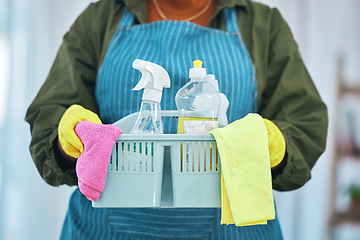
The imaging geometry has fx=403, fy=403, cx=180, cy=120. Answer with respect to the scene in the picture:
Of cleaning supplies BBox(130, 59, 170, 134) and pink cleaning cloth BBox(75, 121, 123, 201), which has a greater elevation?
cleaning supplies BBox(130, 59, 170, 134)

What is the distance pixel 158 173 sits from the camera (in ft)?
2.29

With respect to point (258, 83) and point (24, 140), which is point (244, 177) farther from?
point (24, 140)

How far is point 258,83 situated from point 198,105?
0.33 meters

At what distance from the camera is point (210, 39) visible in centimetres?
107

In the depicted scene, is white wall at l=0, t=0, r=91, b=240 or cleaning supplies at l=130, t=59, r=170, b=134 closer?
cleaning supplies at l=130, t=59, r=170, b=134

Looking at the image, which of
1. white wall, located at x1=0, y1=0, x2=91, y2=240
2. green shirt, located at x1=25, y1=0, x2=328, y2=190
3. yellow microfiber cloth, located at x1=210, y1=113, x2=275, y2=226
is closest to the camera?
yellow microfiber cloth, located at x1=210, y1=113, x2=275, y2=226

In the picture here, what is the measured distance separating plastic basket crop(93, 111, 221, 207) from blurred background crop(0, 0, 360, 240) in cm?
111

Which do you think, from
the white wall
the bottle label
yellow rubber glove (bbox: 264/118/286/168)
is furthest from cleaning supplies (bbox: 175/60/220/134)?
the white wall

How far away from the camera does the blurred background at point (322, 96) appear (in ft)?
5.49

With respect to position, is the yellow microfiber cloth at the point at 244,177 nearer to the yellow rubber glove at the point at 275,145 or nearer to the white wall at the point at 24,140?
the yellow rubber glove at the point at 275,145

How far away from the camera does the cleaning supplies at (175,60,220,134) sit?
0.73 metres

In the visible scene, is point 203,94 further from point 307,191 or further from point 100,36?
point 307,191

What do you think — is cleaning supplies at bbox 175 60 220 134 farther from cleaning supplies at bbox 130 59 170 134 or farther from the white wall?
the white wall

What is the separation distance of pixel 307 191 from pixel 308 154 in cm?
114
